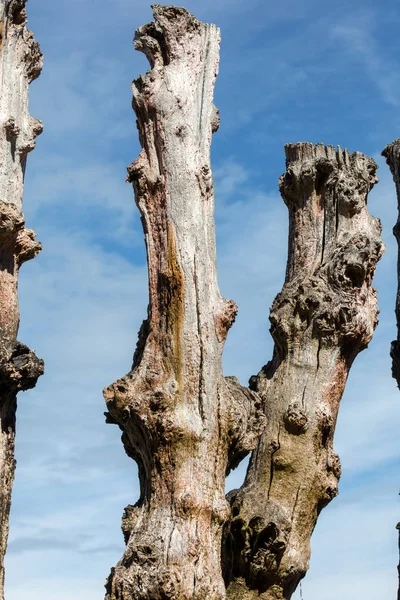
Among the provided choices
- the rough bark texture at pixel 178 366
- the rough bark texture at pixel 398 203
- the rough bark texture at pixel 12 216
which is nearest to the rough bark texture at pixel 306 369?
the rough bark texture at pixel 178 366

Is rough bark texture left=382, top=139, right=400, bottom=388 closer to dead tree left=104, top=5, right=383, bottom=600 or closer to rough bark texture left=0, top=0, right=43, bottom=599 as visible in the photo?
dead tree left=104, top=5, right=383, bottom=600

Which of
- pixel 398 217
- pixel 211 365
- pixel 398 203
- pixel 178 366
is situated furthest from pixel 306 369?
pixel 398 203

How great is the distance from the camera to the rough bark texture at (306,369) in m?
8.73

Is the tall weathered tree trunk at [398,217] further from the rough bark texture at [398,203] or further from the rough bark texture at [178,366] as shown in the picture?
the rough bark texture at [178,366]

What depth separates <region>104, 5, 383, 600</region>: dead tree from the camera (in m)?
7.36

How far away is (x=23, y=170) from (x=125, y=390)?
2.68 metres

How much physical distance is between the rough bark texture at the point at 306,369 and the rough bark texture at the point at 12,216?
2204 mm

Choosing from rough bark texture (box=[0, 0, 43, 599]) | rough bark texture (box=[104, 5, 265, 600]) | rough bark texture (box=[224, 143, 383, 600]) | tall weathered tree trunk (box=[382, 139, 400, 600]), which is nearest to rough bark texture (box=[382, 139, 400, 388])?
tall weathered tree trunk (box=[382, 139, 400, 600])

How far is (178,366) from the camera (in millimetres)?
7734

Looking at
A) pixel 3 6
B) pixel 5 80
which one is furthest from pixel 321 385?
pixel 3 6

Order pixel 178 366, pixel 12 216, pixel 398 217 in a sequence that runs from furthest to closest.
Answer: pixel 398 217, pixel 12 216, pixel 178 366

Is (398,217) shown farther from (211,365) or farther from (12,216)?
(12,216)

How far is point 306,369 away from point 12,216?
10.9 ft

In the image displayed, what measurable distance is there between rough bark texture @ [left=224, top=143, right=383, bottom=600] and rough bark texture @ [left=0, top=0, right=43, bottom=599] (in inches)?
86.8
